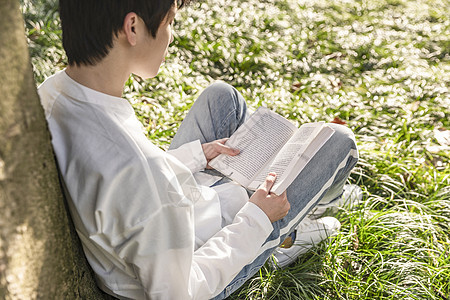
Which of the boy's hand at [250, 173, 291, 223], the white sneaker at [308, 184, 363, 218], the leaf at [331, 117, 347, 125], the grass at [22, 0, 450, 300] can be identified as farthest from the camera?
the leaf at [331, 117, 347, 125]

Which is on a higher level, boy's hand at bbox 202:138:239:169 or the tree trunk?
the tree trunk

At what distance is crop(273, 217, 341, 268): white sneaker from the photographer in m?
2.19

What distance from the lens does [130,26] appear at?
4.28 feet

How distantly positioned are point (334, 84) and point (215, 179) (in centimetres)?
224

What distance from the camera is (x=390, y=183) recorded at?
281 centimetres

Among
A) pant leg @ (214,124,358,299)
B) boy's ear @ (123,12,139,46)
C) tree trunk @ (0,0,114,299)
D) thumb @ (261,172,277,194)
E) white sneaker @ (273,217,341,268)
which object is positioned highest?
boy's ear @ (123,12,139,46)

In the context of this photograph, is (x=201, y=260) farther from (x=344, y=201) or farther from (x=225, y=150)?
(x=344, y=201)

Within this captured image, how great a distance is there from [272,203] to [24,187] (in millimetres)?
909

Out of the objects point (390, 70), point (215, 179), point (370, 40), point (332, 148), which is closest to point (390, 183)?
point (332, 148)

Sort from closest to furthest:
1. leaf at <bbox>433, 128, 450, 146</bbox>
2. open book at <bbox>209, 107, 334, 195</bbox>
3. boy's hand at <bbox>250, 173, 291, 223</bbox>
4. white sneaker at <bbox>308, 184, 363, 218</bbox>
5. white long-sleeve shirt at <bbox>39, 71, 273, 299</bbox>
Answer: white long-sleeve shirt at <bbox>39, 71, 273, 299</bbox>
boy's hand at <bbox>250, 173, 291, 223</bbox>
open book at <bbox>209, 107, 334, 195</bbox>
white sneaker at <bbox>308, 184, 363, 218</bbox>
leaf at <bbox>433, 128, 450, 146</bbox>

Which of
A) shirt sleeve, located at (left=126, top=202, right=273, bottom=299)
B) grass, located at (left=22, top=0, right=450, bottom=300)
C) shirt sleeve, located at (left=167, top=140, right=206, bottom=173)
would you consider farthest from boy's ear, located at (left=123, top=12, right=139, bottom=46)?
grass, located at (left=22, top=0, right=450, bottom=300)

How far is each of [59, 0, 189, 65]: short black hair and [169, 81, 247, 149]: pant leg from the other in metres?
0.84

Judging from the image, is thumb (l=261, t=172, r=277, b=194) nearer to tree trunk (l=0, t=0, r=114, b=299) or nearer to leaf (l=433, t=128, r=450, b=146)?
tree trunk (l=0, t=0, r=114, b=299)

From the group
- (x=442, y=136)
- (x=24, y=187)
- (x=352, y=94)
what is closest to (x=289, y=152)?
(x=24, y=187)
